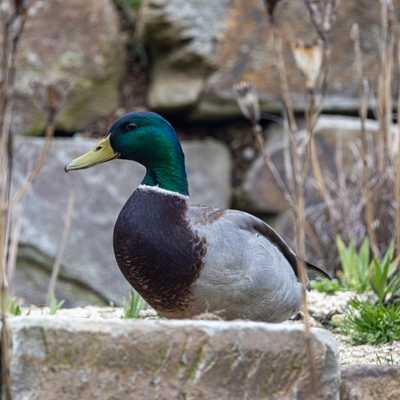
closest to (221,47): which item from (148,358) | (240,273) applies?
(240,273)

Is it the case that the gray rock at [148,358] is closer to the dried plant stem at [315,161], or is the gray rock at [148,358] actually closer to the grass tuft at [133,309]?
the dried plant stem at [315,161]

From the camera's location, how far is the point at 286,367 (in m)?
2.20

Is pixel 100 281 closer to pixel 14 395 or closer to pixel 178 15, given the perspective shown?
pixel 178 15

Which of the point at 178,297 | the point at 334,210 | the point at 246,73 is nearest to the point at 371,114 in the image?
the point at 246,73

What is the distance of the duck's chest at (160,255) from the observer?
9.50 feet

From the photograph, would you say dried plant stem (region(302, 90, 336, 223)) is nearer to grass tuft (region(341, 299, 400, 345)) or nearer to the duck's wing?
the duck's wing

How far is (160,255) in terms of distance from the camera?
2.91 m

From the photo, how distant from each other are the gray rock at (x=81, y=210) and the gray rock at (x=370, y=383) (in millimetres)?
3157

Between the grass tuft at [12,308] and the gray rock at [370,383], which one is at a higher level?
the gray rock at [370,383]

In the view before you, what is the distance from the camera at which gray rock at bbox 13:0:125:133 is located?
5781 mm

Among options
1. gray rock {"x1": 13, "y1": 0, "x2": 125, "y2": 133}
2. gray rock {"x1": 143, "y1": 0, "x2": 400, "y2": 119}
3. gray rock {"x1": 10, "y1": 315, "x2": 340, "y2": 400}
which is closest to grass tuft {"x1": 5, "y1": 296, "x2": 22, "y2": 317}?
gray rock {"x1": 10, "y1": 315, "x2": 340, "y2": 400}

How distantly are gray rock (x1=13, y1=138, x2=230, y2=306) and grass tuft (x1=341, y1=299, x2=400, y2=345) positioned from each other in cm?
234

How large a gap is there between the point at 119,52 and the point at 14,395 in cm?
412

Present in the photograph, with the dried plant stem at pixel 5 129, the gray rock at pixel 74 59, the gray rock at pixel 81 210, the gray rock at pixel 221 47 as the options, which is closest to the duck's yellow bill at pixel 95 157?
the dried plant stem at pixel 5 129
